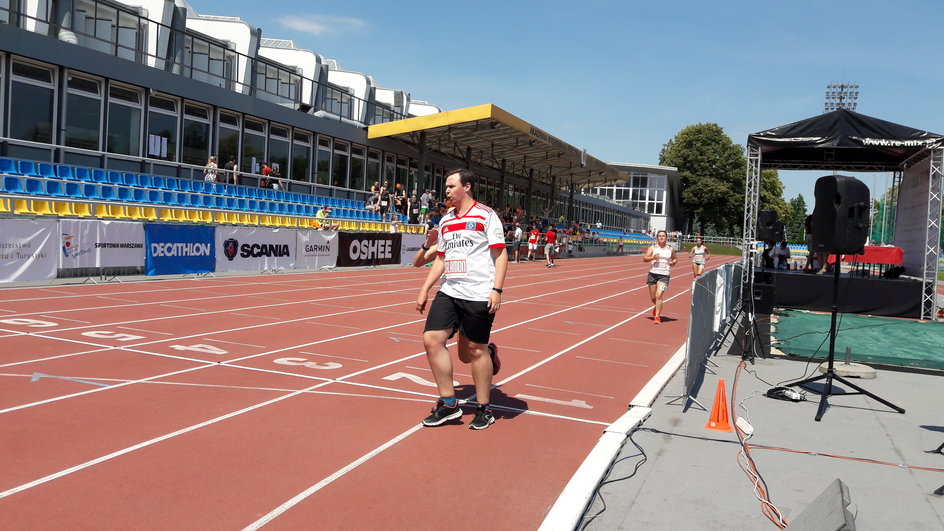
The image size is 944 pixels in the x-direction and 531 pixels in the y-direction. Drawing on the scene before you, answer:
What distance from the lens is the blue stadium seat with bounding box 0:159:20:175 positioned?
17.5m

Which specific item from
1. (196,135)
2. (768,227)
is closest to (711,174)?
(196,135)

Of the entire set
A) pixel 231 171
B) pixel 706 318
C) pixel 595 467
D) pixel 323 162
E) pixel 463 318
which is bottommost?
pixel 595 467

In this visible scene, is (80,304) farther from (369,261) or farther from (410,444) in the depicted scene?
(369,261)

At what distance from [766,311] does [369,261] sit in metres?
15.2

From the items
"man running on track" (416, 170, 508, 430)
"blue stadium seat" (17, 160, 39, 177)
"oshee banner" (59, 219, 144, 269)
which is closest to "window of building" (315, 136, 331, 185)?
"blue stadium seat" (17, 160, 39, 177)

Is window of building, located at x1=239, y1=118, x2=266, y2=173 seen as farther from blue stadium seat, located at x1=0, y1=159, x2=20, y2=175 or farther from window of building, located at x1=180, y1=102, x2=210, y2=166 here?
blue stadium seat, located at x1=0, y1=159, x2=20, y2=175

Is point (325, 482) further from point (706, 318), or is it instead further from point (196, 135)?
point (196, 135)

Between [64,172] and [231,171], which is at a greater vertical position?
[231,171]

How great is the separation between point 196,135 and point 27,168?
808 centimetres

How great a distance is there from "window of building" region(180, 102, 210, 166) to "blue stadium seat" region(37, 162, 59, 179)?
6.78m

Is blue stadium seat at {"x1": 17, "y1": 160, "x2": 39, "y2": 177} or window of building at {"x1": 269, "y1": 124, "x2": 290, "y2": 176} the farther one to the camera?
window of building at {"x1": 269, "y1": 124, "x2": 290, "y2": 176}

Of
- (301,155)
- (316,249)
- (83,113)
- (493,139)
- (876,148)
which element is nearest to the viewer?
(876,148)

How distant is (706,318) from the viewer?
8859 mm

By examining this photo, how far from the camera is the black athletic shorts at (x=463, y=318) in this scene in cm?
548
